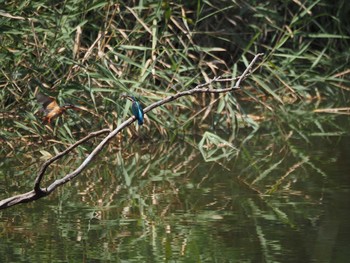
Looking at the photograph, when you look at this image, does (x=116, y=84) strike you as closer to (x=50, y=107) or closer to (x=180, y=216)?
(x=50, y=107)

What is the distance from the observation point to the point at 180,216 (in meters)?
4.26

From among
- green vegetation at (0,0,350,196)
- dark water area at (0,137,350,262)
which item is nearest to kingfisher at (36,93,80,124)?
green vegetation at (0,0,350,196)

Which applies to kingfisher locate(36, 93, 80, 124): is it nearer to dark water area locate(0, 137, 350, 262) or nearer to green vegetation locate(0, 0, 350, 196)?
green vegetation locate(0, 0, 350, 196)

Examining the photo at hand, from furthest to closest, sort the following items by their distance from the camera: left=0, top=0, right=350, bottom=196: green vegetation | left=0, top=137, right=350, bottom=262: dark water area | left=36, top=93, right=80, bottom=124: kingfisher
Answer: left=0, top=0, right=350, bottom=196: green vegetation → left=36, top=93, right=80, bottom=124: kingfisher → left=0, top=137, right=350, bottom=262: dark water area

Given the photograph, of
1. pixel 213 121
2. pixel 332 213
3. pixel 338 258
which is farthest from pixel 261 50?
pixel 338 258

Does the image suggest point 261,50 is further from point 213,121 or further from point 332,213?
point 332,213

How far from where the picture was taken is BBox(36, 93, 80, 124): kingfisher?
214 inches

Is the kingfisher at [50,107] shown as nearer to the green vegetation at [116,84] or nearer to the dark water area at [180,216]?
the green vegetation at [116,84]

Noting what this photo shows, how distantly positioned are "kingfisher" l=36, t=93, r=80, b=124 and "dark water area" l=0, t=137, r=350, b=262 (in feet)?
0.96

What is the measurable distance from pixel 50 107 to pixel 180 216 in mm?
1453

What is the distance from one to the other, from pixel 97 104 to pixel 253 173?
3.75ft

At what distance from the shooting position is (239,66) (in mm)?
8031

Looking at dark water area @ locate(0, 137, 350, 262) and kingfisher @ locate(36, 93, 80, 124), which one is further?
kingfisher @ locate(36, 93, 80, 124)

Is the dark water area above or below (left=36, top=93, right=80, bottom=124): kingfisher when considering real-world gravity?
below
